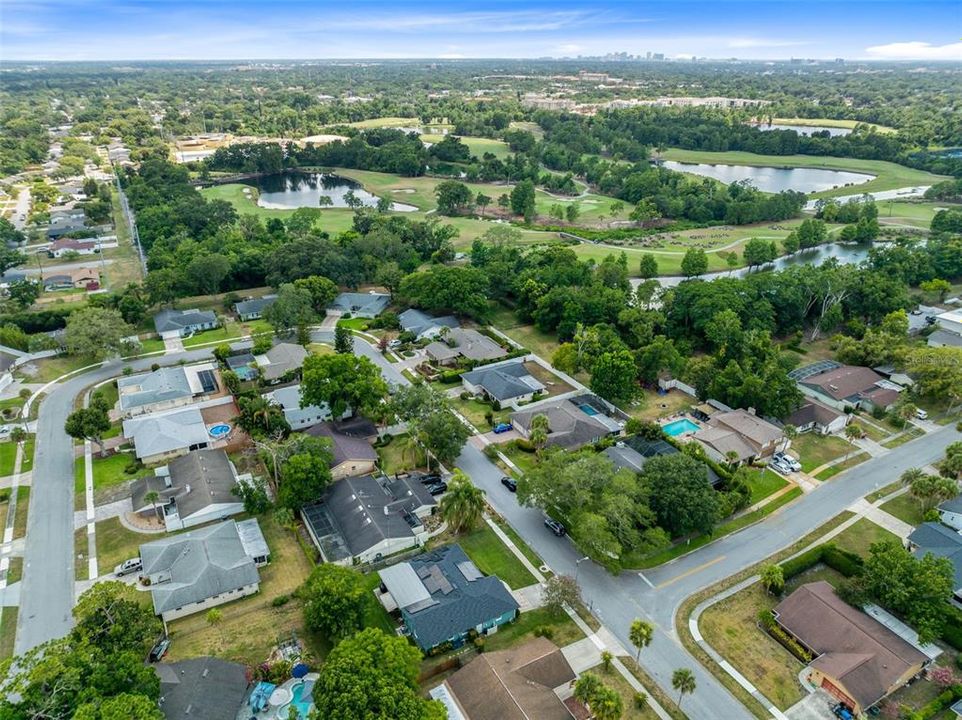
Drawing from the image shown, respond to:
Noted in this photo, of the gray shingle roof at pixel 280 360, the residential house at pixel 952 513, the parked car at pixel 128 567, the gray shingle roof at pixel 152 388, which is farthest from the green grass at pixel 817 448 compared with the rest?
the gray shingle roof at pixel 152 388

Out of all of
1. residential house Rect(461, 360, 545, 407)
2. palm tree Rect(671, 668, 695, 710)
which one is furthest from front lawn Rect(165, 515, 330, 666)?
residential house Rect(461, 360, 545, 407)

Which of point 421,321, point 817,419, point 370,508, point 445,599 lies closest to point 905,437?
point 817,419

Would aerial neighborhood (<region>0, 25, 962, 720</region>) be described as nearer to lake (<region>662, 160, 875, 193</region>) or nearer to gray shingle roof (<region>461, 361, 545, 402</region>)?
gray shingle roof (<region>461, 361, 545, 402</region>)

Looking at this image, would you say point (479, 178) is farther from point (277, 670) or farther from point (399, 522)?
point (277, 670)

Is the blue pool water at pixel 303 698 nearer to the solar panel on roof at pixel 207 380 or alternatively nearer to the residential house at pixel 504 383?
the residential house at pixel 504 383

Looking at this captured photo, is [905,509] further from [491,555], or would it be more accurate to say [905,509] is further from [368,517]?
[368,517]
